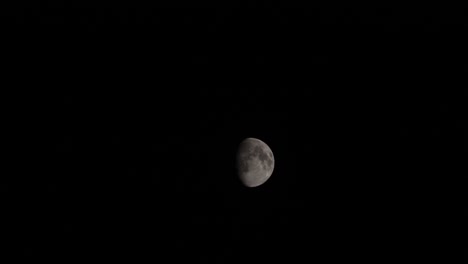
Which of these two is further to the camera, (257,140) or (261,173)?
(257,140)

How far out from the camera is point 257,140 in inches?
191

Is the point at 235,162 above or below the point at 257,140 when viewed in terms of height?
below

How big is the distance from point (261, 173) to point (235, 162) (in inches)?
16.2

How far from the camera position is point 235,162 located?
454 centimetres

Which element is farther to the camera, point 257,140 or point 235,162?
point 257,140

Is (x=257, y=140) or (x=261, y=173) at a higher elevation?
(x=257, y=140)

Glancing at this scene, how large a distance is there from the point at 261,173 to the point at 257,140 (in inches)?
22.1

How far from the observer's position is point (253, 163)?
4.44 metres

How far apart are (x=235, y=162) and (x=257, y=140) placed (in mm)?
558

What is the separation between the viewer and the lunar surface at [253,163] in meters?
4.43

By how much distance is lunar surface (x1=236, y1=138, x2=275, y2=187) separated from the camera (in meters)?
4.43
